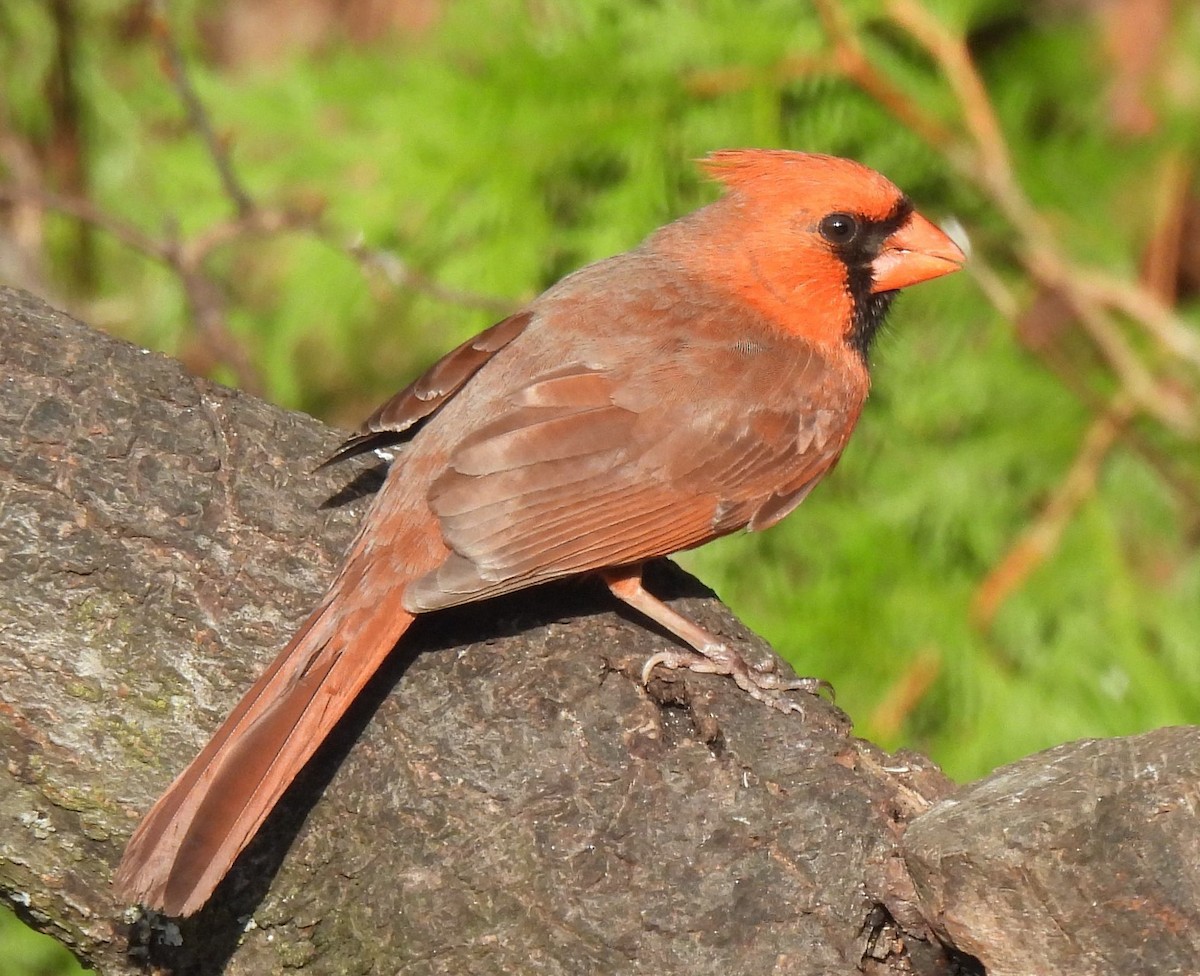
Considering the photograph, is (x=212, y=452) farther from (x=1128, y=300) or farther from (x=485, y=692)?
(x=1128, y=300)

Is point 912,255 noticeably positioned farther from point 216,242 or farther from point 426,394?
point 216,242

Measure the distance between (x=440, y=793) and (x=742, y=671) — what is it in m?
0.66

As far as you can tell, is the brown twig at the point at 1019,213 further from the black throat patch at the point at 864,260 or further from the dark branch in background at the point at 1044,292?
the black throat patch at the point at 864,260

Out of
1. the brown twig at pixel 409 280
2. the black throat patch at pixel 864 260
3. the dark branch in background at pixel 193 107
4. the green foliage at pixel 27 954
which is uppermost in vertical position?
the dark branch in background at pixel 193 107

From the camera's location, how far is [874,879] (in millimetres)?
2562

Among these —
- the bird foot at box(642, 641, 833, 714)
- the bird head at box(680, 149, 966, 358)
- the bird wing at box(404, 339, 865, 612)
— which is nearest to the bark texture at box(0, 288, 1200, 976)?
the bird foot at box(642, 641, 833, 714)

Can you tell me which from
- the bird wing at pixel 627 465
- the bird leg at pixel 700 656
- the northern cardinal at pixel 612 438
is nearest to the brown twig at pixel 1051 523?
the northern cardinal at pixel 612 438

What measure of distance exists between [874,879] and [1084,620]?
268 cm

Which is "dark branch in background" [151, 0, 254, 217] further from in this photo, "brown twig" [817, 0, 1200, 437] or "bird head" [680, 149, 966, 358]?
"brown twig" [817, 0, 1200, 437]

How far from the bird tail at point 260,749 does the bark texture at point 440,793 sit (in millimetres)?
109

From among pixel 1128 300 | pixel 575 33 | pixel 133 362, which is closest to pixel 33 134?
pixel 575 33

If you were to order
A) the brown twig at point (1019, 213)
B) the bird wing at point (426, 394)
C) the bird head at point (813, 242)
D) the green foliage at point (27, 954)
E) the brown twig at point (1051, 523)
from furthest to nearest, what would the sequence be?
the brown twig at point (1019, 213), the brown twig at point (1051, 523), the green foliage at point (27, 954), the bird head at point (813, 242), the bird wing at point (426, 394)

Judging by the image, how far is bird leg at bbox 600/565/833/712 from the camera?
288 cm

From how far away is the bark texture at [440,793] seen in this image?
2527mm
